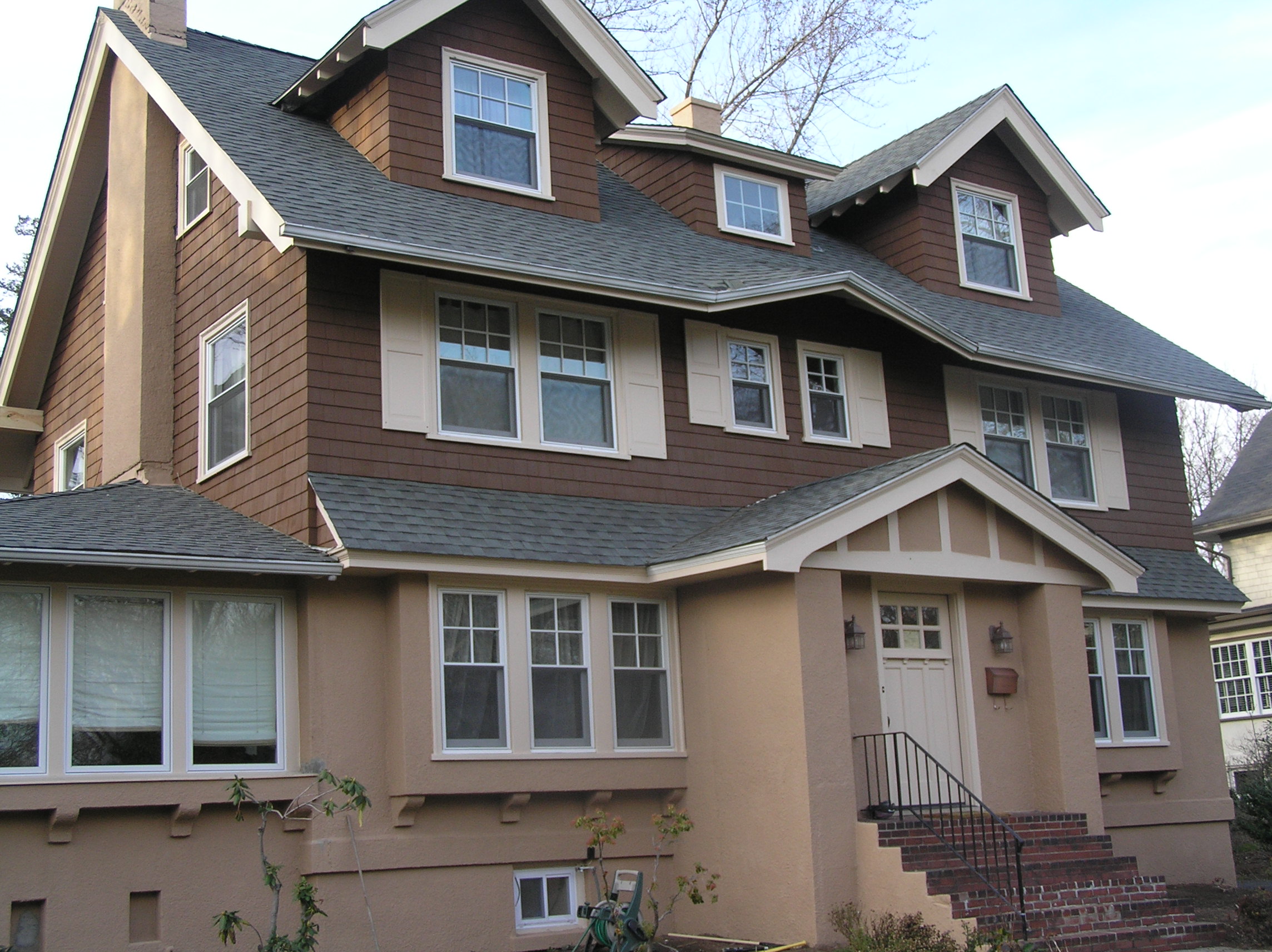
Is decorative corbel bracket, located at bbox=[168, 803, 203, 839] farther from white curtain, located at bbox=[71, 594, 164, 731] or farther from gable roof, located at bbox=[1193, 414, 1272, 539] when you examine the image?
gable roof, located at bbox=[1193, 414, 1272, 539]

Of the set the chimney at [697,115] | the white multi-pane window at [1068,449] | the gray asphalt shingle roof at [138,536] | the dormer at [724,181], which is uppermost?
the chimney at [697,115]

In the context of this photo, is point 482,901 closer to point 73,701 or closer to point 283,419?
point 73,701

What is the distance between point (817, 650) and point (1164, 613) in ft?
23.5

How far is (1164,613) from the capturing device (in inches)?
704

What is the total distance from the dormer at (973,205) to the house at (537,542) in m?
0.41

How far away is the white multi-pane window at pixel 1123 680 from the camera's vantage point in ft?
55.4

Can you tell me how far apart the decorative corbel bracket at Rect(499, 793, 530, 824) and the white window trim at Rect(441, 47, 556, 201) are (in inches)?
252

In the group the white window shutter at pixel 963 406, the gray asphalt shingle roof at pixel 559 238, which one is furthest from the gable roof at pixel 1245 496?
the white window shutter at pixel 963 406

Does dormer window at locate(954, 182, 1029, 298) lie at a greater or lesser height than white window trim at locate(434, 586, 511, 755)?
greater

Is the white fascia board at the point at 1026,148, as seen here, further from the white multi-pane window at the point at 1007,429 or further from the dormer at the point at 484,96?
the dormer at the point at 484,96

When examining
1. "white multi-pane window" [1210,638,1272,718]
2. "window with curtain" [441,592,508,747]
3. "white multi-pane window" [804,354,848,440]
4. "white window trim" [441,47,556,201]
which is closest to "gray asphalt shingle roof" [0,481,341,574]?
"window with curtain" [441,592,508,747]

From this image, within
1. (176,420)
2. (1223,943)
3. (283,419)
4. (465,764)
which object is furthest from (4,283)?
(1223,943)

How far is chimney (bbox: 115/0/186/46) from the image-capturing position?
16469mm

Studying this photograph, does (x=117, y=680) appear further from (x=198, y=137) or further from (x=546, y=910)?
(x=198, y=137)
